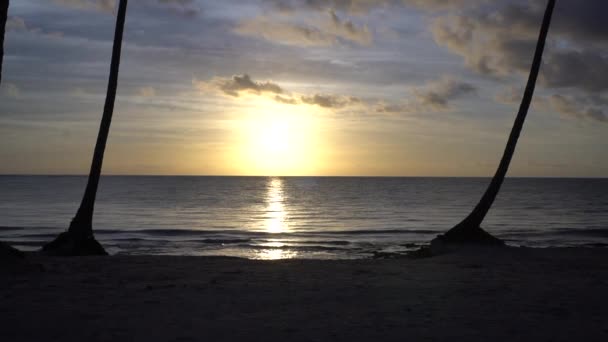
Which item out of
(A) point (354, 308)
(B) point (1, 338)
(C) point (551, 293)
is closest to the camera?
(B) point (1, 338)

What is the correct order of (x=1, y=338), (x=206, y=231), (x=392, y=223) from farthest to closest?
1. (x=392, y=223)
2. (x=206, y=231)
3. (x=1, y=338)

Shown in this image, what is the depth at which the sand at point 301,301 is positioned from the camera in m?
5.96

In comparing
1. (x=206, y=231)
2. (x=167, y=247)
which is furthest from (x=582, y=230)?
(x=167, y=247)

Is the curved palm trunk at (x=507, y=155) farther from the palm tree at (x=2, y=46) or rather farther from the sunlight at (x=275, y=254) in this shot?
the palm tree at (x=2, y=46)

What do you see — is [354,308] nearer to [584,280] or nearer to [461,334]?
[461,334]

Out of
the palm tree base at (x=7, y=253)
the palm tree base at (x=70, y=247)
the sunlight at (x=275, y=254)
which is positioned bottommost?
the sunlight at (x=275, y=254)

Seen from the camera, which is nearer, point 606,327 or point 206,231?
point 606,327

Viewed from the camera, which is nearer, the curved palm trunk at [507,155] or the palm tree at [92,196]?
the palm tree at [92,196]

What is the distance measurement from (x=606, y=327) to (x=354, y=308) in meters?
2.81

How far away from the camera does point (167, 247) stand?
2212 cm

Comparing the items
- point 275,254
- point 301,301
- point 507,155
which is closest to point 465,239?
point 507,155

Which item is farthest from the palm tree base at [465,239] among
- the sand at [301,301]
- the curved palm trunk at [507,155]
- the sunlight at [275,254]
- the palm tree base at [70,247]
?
the palm tree base at [70,247]

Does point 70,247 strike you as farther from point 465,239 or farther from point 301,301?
point 465,239

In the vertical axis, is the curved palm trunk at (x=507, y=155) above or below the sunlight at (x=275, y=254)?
above
